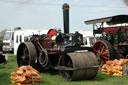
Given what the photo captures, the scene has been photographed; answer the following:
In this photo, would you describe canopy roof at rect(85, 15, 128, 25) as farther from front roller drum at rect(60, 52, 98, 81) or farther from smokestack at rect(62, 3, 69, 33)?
front roller drum at rect(60, 52, 98, 81)

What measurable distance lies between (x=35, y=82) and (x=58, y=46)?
5.80 feet

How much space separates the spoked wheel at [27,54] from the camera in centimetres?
795

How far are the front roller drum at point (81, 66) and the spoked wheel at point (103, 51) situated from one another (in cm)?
250

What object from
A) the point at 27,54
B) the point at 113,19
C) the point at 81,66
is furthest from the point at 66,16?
the point at 113,19

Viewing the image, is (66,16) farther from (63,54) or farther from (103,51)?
(103,51)

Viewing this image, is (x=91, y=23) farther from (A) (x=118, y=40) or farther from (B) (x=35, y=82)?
(B) (x=35, y=82)

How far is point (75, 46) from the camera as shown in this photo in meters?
7.25

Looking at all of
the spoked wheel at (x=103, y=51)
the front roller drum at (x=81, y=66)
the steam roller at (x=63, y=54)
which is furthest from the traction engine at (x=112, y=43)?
the front roller drum at (x=81, y=66)

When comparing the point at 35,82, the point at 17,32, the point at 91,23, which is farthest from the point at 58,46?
the point at 17,32

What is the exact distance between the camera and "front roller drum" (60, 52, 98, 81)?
6348mm

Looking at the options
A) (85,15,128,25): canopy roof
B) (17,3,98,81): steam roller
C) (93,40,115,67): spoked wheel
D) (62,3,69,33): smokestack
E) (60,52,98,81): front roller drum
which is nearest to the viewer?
(60,52,98,81): front roller drum

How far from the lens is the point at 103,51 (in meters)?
9.58

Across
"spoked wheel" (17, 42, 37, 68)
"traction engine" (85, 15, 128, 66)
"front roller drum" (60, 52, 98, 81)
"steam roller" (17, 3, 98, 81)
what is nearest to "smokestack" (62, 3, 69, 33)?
"steam roller" (17, 3, 98, 81)

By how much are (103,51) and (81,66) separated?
340 cm
